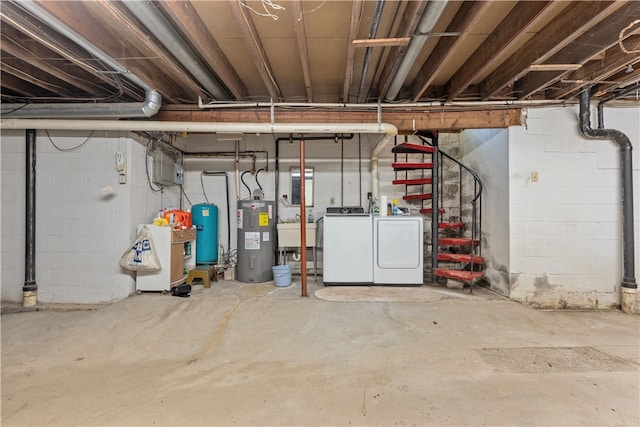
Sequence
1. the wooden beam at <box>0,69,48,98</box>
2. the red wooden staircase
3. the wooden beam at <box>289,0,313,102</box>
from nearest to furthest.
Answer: the wooden beam at <box>289,0,313,102</box>
the wooden beam at <box>0,69,48,98</box>
the red wooden staircase

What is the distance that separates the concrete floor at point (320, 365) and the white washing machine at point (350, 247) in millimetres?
711

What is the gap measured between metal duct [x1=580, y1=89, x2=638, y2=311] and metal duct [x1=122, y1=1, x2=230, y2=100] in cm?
394

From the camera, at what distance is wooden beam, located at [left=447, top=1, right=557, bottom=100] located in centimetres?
187

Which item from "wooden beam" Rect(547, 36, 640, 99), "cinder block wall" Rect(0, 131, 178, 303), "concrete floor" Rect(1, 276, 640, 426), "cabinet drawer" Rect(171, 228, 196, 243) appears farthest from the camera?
"cabinet drawer" Rect(171, 228, 196, 243)

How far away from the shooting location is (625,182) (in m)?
3.07

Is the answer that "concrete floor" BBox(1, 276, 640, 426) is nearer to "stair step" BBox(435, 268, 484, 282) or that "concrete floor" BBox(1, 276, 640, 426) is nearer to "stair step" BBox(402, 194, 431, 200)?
"stair step" BBox(435, 268, 484, 282)

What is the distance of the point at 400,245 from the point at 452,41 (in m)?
2.34

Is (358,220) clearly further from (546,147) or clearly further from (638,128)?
(638,128)

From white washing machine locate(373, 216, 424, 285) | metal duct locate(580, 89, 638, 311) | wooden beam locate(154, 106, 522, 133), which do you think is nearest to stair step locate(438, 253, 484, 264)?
white washing machine locate(373, 216, 424, 285)

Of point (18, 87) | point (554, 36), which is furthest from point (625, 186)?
point (18, 87)

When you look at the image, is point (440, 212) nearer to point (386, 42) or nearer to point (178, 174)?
point (386, 42)

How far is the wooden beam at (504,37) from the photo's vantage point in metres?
1.87

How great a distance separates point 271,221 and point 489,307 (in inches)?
116

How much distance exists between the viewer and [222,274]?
14.1 ft
